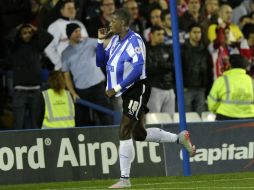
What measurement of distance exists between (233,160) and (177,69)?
76.4 inches

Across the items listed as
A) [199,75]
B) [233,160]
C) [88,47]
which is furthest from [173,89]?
[233,160]

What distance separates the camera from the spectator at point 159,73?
59.0 feet

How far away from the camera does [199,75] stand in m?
18.7

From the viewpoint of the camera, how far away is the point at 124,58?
43.6 ft

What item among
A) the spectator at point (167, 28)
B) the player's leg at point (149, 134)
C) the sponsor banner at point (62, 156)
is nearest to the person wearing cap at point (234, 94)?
the sponsor banner at point (62, 156)

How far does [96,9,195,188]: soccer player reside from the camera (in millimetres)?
13164

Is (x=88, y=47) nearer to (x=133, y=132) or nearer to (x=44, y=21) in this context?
(x=44, y=21)

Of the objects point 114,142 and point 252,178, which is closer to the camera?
point 252,178

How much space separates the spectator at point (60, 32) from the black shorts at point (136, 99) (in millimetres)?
4389

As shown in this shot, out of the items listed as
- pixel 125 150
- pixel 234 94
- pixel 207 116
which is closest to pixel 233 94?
pixel 234 94

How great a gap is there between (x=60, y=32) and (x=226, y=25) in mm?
3411

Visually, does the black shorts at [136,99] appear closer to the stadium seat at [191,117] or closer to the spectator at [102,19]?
the stadium seat at [191,117]

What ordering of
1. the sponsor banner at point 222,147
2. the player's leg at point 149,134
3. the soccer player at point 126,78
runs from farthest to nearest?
the sponsor banner at point 222,147
the player's leg at point 149,134
the soccer player at point 126,78

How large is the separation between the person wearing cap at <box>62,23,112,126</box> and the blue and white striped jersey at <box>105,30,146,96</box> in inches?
155
